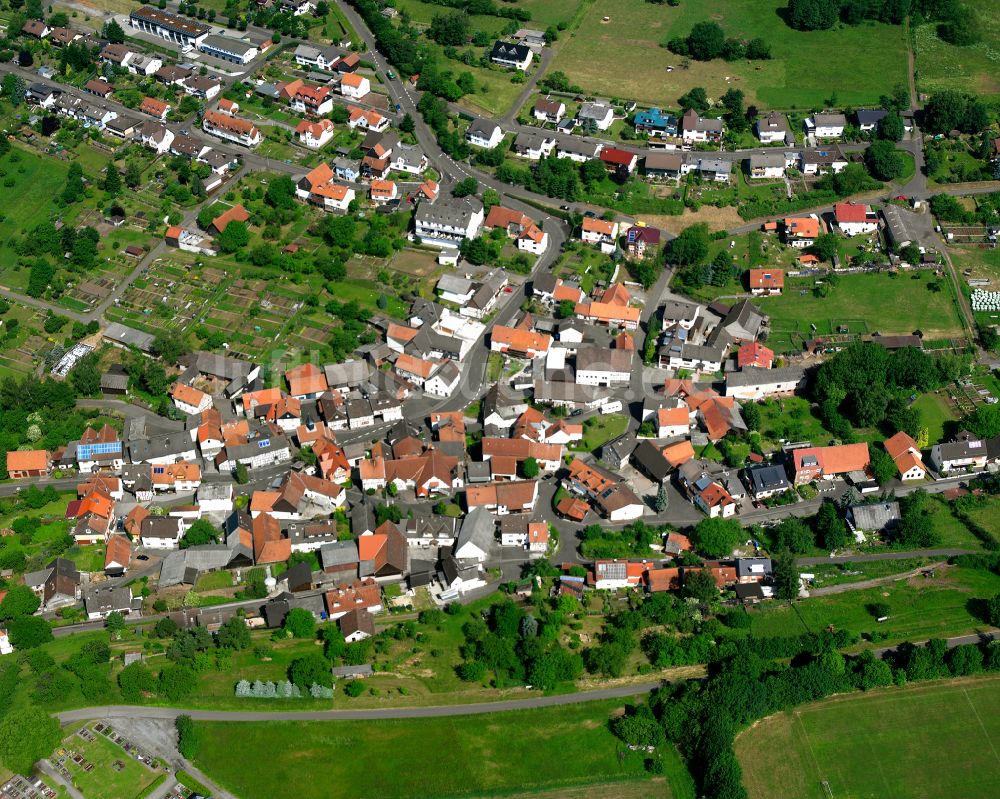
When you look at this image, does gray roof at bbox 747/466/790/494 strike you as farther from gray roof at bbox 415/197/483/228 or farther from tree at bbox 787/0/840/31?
tree at bbox 787/0/840/31

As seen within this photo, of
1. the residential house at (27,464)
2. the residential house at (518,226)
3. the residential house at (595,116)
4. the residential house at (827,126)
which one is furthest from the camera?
the residential house at (595,116)

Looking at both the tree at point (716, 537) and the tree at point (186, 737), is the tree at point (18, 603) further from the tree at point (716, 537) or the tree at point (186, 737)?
the tree at point (716, 537)

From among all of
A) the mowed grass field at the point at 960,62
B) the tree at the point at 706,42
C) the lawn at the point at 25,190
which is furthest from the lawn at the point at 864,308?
the lawn at the point at 25,190

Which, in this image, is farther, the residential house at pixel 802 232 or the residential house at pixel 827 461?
the residential house at pixel 802 232

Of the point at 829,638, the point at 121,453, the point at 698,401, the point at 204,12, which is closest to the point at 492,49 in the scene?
the point at 204,12

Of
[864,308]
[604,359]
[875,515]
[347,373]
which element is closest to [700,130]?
[864,308]

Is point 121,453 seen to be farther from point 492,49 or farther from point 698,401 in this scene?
point 492,49
